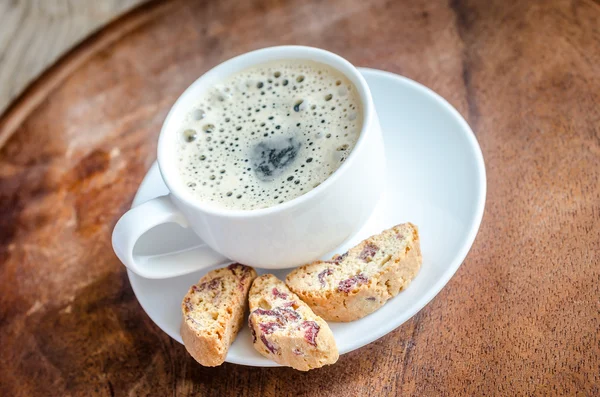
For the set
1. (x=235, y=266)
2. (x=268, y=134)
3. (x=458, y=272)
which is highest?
(x=268, y=134)

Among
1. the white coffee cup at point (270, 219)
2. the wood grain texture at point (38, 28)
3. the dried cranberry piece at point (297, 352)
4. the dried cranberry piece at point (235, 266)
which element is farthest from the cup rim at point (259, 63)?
the wood grain texture at point (38, 28)

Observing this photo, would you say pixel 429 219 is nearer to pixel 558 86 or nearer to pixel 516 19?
pixel 558 86

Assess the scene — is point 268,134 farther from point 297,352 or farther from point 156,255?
point 297,352

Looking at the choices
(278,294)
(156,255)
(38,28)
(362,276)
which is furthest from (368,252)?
(38,28)

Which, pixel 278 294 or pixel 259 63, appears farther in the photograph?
pixel 259 63

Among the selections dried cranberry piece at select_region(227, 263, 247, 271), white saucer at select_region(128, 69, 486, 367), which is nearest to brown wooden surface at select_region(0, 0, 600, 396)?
white saucer at select_region(128, 69, 486, 367)

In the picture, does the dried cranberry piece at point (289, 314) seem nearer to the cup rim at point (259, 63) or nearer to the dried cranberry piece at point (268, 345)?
the dried cranberry piece at point (268, 345)

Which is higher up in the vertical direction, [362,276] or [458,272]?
[362,276]
